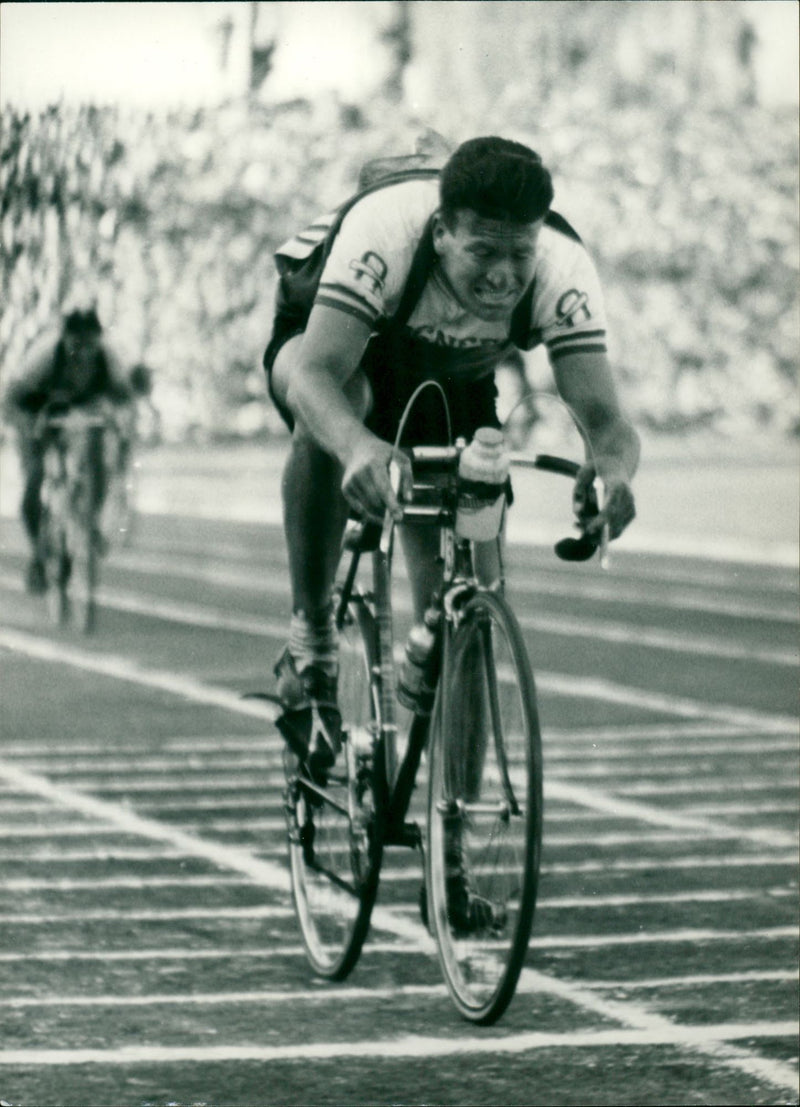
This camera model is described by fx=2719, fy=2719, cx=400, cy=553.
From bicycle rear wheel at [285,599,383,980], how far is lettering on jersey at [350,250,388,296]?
912 millimetres

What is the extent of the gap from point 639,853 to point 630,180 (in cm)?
389

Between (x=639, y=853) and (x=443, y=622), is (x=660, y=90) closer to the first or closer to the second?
(x=639, y=853)

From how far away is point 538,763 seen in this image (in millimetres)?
3896

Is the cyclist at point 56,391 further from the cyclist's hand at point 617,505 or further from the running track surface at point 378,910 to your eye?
the cyclist's hand at point 617,505

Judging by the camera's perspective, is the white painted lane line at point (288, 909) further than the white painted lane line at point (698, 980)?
Yes

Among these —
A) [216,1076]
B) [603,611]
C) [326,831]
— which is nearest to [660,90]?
[603,611]

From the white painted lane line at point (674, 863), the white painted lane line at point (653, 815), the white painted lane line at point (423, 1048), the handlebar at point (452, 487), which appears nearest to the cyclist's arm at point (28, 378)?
the handlebar at point (452, 487)

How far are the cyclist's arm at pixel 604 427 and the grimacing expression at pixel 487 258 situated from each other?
171 millimetres

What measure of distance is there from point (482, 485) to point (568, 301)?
1.02ft

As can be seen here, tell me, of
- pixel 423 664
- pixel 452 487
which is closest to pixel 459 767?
pixel 423 664

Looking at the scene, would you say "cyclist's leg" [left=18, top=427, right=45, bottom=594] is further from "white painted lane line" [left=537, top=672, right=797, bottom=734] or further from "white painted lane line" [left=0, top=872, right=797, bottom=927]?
"white painted lane line" [left=0, top=872, right=797, bottom=927]

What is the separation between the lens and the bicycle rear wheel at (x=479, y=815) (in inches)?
160

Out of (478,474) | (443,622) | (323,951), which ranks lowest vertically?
(323,951)

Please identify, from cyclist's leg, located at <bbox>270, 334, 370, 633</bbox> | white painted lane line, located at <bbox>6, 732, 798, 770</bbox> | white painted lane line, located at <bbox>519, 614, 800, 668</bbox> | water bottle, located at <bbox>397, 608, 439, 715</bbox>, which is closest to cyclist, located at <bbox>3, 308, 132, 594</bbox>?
cyclist's leg, located at <bbox>270, 334, 370, 633</bbox>
